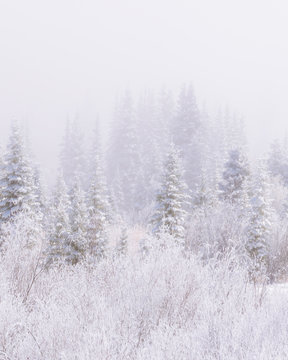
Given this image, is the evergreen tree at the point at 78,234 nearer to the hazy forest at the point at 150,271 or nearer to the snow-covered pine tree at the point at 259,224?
the hazy forest at the point at 150,271

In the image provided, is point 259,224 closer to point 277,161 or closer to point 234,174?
point 234,174

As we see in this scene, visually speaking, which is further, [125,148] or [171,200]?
[125,148]

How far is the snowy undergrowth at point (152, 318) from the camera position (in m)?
3.98

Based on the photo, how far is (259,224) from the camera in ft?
44.4

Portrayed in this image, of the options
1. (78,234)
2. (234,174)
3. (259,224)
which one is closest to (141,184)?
(234,174)

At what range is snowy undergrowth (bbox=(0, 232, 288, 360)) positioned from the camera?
13.1ft

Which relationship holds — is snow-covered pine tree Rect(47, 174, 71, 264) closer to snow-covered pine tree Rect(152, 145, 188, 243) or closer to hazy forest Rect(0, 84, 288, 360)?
hazy forest Rect(0, 84, 288, 360)

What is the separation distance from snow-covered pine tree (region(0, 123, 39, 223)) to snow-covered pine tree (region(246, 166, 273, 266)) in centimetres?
1112

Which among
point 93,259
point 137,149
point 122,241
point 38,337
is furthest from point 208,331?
point 137,149

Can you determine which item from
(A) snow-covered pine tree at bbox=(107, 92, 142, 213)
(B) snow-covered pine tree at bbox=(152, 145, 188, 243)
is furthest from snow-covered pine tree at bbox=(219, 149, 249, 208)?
(A) snow-covered pine tree at bbox=(107, 92, 142, 213)

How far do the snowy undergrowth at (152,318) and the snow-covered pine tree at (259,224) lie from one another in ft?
21.1

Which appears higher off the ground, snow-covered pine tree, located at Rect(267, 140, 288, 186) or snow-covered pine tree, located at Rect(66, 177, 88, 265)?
snow-covered pine tree, located at Rect(267, 140, 288, 186)

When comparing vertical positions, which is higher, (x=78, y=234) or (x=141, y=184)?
(x=141, y=184)

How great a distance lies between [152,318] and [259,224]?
8.97m
